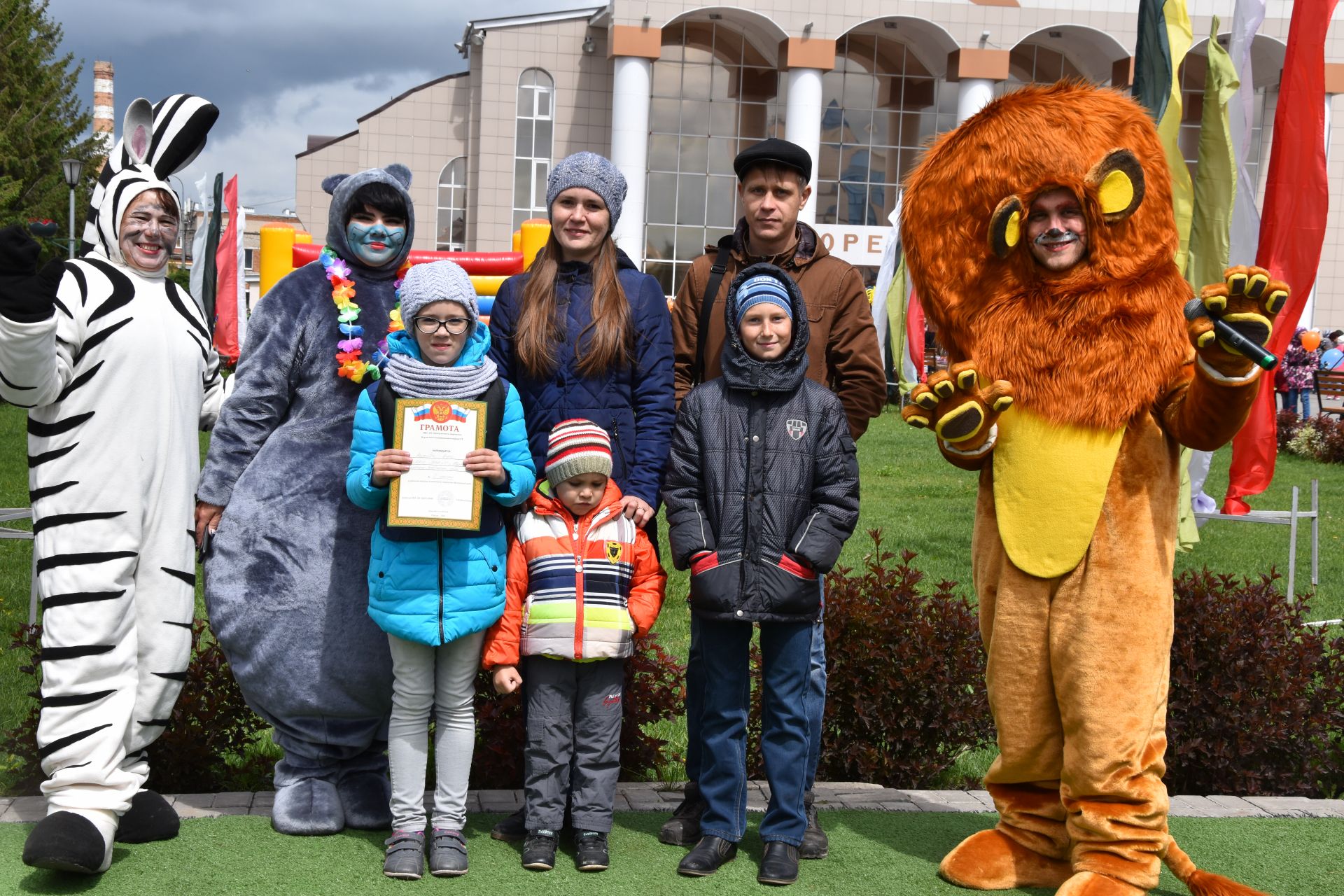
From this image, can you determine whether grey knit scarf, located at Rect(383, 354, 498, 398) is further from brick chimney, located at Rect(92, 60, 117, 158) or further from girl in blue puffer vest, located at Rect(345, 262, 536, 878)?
brick chimney, located at Rect(92, 60, 117, 158)

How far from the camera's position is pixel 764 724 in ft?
13.0

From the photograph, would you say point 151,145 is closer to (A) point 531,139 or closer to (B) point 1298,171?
(B) point 1298,171

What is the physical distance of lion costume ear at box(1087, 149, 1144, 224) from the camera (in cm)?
359

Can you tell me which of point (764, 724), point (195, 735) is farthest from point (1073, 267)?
point (195, 735)

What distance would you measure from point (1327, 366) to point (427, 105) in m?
26.9

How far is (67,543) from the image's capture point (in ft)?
12.3

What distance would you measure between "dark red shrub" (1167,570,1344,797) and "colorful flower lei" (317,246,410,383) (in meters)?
3.41

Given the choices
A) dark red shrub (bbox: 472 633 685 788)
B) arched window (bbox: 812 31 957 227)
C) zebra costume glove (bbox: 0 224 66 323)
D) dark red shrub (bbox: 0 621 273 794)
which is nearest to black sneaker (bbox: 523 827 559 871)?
dark red shrub (bbox: 472 633 685 788)

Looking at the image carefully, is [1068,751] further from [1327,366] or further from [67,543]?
[1327,366]

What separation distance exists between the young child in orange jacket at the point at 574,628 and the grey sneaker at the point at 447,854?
7.9 inches

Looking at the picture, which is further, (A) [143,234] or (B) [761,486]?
(A) [143,234]

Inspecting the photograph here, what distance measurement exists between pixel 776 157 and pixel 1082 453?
1400 mm

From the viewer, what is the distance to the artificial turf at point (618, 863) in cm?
368

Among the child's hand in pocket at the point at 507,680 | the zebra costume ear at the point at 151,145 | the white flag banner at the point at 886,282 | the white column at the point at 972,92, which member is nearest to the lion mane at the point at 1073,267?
the child's hand in pocket at the point at 507,680
